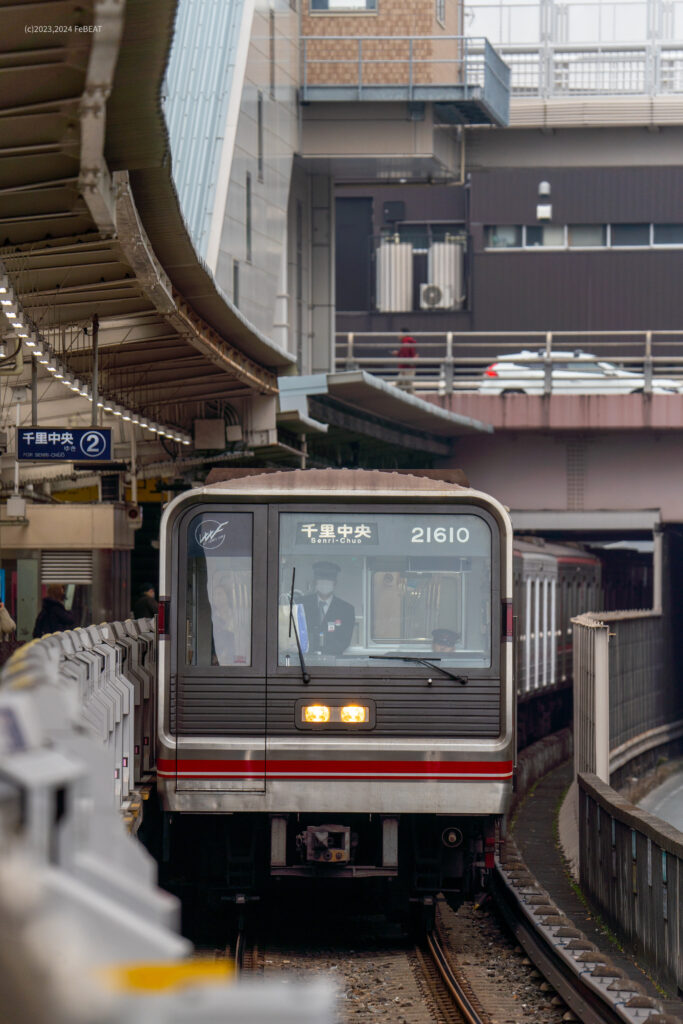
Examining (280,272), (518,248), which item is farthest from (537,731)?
(518,248)

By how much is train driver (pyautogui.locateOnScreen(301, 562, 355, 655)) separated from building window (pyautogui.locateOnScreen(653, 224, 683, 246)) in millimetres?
40277

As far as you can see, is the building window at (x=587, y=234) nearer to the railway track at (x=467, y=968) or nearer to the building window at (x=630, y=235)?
the building window at (x=630, y=235)

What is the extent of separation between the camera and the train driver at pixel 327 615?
984 cm

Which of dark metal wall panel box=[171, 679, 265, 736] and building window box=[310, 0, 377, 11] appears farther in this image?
building window box=[310, 0, 377, 11]

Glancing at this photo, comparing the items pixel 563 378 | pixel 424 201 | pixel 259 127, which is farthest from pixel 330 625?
pixel 424 201

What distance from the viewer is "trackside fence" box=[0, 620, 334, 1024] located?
80.6 inches

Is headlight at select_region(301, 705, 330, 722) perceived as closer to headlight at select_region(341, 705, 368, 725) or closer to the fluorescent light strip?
headlight at select_region(341, 705, 368, 725)

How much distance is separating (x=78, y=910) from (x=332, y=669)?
760cm

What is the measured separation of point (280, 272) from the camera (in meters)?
26.6

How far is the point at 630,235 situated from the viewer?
48.3m

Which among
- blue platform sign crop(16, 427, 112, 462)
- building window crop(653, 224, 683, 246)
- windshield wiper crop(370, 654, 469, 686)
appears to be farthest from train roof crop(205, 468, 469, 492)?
building window crop(653, 224, 683, 246)

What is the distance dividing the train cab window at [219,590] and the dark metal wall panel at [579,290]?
37974 mm

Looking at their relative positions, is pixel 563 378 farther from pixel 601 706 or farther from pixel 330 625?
pixel 330 625

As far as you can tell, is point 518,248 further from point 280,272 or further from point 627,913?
point 627,913
